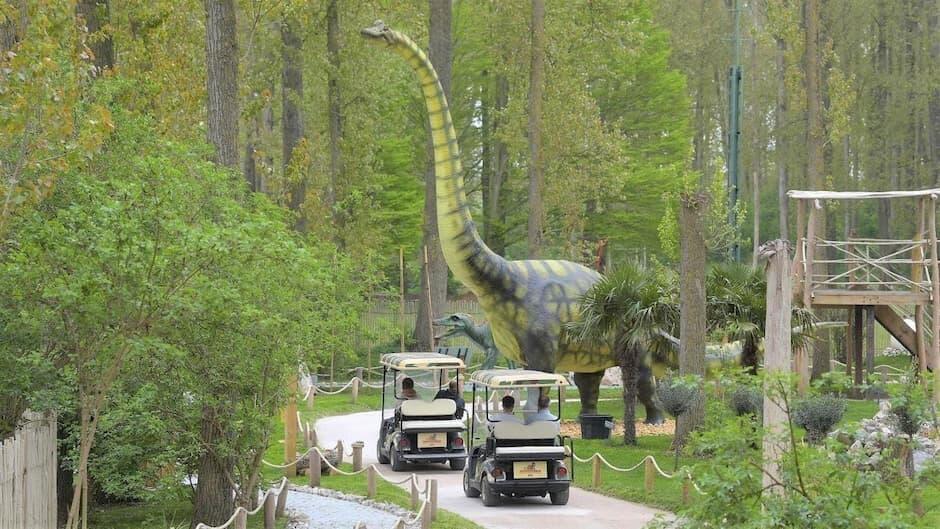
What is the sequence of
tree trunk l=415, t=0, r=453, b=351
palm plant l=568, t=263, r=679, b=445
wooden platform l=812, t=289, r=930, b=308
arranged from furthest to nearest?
tree trunk l=415, t=0, r=453, b=351 → wooden platform l=812, t=289, r=930, b=308 → palm plant l=568, t=263, r=679, b=445

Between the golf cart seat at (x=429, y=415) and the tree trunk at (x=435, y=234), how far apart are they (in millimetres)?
5881

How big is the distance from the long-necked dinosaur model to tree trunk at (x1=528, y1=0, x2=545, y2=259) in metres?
9.63

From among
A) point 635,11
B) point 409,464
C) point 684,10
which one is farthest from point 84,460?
point 684,10

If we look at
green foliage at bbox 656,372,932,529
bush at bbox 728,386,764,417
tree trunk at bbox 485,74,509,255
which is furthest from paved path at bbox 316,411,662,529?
tree trunk at bbox 485,74,509,255

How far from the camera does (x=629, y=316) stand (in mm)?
20844

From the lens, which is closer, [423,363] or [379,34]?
[379,34]

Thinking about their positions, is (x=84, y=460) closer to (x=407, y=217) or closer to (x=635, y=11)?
(x=407, y=217)

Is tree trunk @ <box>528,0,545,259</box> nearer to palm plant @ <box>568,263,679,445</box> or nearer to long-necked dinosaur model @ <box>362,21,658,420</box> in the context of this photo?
long-necked dinosaur model @ <box>362,21,658,420</box>

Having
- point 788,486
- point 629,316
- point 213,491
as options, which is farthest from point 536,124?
point 788,486

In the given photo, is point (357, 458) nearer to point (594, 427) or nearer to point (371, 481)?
point (371, 481)

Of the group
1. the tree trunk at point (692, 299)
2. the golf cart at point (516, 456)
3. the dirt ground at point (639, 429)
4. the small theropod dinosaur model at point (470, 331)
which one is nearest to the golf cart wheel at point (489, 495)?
the golf cart at point (516, 456)

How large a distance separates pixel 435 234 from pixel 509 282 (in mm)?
13938

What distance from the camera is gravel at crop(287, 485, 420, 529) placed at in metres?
16.0

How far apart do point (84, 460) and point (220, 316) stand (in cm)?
177
